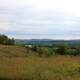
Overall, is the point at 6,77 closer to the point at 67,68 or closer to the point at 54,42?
the point at 67,68

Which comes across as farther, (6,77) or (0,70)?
(0,70)

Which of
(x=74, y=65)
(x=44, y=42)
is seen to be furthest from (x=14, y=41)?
(x=74, y=65)

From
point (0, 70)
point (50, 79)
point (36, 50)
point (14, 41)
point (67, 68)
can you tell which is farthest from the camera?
point (14, 41)

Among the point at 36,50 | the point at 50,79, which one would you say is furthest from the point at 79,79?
the point at 36,50

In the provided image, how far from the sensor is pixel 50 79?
15.9 m

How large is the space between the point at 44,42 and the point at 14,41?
27.4 feet

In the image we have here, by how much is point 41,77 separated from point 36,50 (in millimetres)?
37381

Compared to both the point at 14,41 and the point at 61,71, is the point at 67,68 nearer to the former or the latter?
the point at 61,71

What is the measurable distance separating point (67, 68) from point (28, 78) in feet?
19.1

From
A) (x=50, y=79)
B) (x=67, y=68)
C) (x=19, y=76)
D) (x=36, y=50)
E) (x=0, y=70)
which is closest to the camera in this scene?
(x=50, y=79)

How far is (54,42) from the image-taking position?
232 feet

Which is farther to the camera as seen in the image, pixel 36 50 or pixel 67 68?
pixel 36 50

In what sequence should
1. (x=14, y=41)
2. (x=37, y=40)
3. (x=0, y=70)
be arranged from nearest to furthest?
1. (x=0, y=70)
2. (x=37, y=40)
3. (x=14, y=41)

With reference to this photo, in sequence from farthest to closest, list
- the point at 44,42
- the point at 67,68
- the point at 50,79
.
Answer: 1. the point at 44,42
2. the point at 67,68
3. the point at 50,79
